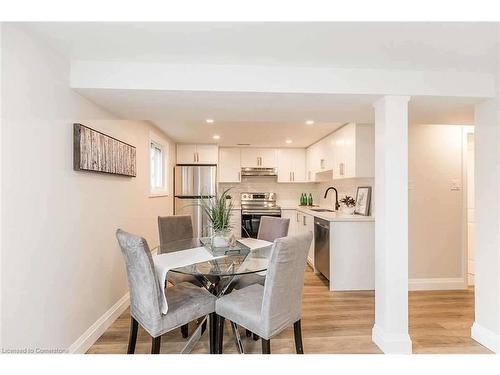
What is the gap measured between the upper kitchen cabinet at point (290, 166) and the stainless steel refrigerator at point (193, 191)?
1.50 metres

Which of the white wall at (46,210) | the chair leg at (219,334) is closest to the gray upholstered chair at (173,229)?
the white wall at (46,210)

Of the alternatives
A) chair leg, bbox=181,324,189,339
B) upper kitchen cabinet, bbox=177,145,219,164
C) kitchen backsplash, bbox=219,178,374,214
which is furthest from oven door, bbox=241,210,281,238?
chair leg, bbox=181,324,189,339

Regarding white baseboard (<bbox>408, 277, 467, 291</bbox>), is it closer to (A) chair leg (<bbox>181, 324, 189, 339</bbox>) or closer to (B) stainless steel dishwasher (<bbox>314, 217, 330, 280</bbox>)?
(B) stainless steel dishwasher (<bbox>314, 217, 330, 280</bbox>)

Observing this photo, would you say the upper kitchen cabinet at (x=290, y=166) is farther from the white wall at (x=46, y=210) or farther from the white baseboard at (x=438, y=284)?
the white wall at (x=46, y=210)

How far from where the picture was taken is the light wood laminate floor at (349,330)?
2258 mm

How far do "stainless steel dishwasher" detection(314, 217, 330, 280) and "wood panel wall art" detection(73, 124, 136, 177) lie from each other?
2495mm

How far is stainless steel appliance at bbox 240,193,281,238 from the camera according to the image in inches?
223

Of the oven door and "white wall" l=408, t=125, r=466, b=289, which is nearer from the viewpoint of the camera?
"white wall" l=408, t=125, r=466, b=289

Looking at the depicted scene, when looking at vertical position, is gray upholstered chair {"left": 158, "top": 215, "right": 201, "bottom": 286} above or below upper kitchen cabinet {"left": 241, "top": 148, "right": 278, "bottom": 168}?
below

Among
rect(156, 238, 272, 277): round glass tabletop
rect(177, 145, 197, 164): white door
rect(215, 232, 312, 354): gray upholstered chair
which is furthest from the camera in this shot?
rect(177, 145, 197, 164): white door

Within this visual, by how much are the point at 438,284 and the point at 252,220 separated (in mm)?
3185

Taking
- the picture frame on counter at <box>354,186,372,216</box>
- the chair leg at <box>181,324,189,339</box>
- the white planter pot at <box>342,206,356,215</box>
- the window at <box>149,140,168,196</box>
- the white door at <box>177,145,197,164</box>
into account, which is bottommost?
the chair leg at <box>181,324,189,339</box>

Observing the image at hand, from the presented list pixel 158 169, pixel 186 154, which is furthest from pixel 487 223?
pixel 186 154

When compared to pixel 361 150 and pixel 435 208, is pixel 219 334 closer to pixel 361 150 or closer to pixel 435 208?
pixel 361 150
